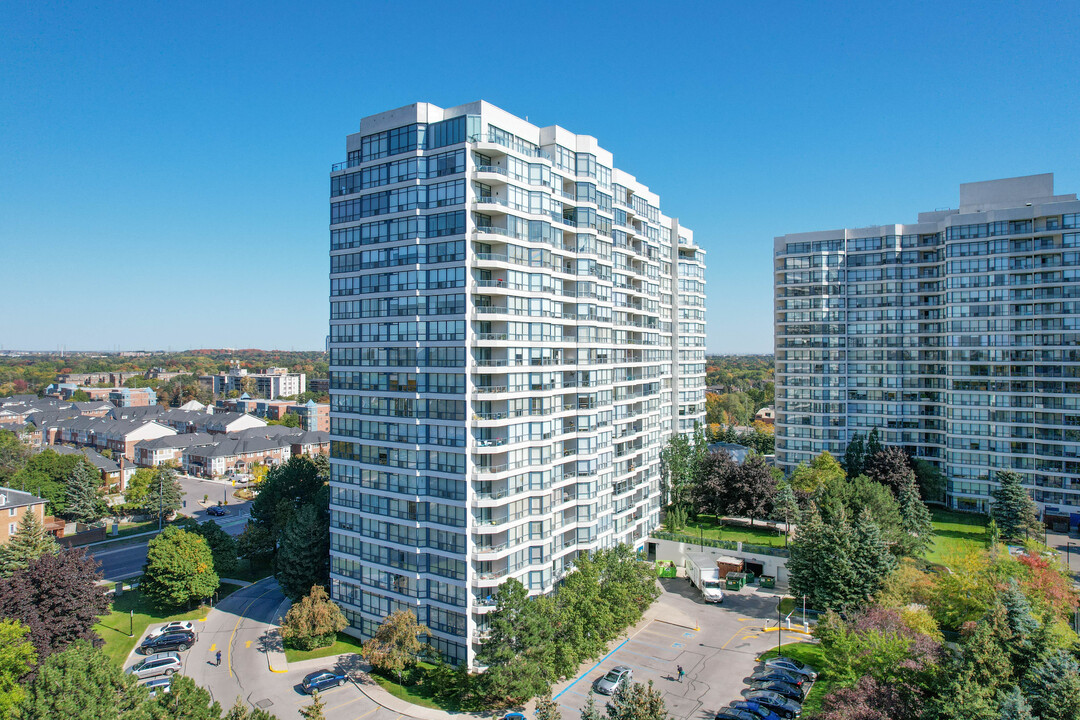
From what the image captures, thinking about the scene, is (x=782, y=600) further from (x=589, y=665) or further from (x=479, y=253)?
(x=479, y=253)

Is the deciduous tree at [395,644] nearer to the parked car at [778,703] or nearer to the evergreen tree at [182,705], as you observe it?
the evergreen tree at [182,705]

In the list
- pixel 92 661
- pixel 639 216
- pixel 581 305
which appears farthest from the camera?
pixel 639 216

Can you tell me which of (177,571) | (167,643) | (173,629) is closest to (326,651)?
(167,643)

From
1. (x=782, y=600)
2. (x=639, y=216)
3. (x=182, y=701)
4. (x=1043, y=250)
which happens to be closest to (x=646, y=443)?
(x=782, y=600)

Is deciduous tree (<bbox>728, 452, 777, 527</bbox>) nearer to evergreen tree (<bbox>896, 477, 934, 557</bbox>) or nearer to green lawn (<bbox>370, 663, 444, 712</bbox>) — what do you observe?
evergreen tree (<bbox>896, 477, 934, 557</bbox>)

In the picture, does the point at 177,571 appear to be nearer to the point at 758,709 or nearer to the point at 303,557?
the point at 303,557

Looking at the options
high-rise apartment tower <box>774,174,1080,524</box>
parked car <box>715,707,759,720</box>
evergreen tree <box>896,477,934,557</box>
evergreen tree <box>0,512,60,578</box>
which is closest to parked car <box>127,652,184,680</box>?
evergreen tree <box>0,512,60,578</box>

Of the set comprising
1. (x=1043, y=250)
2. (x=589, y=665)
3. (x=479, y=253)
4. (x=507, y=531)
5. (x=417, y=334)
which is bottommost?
(x=589, y=665)

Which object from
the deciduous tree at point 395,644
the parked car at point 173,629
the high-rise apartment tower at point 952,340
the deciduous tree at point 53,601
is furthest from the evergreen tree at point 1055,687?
the deciduous tree at point 53,601
